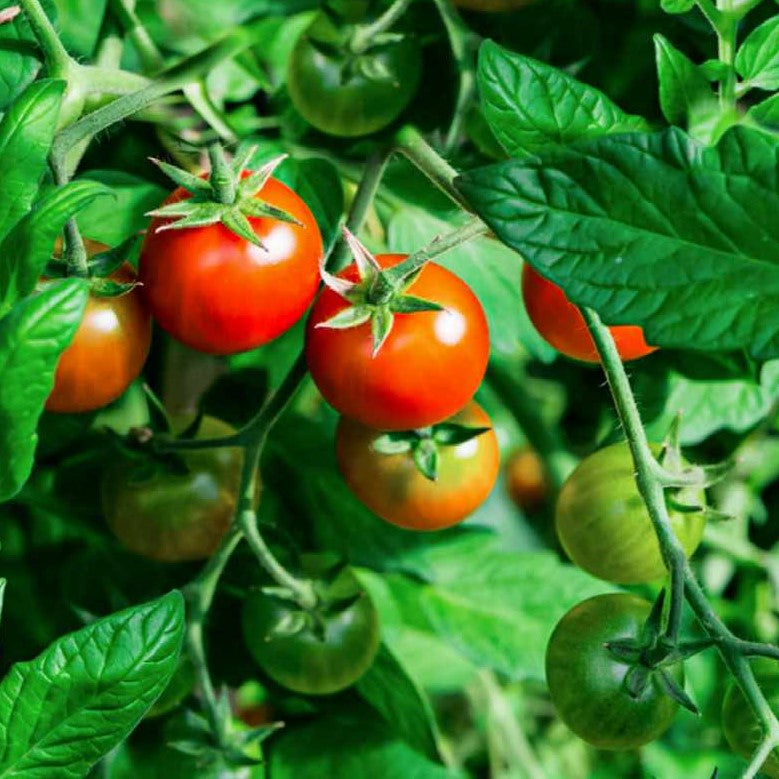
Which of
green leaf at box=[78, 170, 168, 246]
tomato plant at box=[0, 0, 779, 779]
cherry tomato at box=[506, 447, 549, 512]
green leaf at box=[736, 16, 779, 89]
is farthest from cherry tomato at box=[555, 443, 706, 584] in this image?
cherry tomato at box=[506, 447, 549, 512]

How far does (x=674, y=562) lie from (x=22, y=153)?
352 mm

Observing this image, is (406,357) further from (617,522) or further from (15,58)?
(15,58)

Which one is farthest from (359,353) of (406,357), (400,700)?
(400,700)

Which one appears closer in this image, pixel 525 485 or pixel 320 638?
pixel 320 638

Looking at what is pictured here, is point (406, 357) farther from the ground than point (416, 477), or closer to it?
farther from the ground

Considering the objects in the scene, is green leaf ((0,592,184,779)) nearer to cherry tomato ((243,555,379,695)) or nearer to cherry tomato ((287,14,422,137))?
cherry tomato ((243,555,379,695))

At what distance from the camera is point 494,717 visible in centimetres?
138

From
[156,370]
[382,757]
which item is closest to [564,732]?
[382,757]

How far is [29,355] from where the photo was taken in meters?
0.46

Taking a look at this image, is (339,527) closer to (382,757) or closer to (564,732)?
(382,757)

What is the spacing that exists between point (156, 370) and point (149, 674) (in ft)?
1.40

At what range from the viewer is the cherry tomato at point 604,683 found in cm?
61

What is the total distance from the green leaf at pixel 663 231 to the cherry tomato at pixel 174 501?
323 millimetres

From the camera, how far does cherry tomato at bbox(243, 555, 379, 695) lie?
76cm
